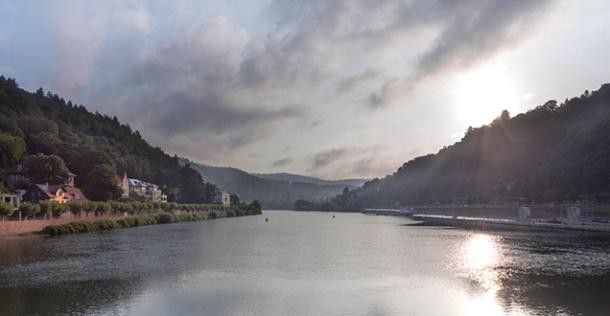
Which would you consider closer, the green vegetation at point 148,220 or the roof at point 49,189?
the green vegetation at point 148,220

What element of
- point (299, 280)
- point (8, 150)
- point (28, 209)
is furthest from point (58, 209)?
point (299, 280)

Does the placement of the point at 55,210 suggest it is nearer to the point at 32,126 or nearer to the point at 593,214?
the point at 32,126

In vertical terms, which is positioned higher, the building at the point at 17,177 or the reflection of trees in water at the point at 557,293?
the building at the point at 17,177

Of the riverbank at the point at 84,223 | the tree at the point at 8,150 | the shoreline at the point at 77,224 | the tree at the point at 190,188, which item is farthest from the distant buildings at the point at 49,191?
the tree at the point at 190,188

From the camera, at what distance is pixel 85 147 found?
406 ft

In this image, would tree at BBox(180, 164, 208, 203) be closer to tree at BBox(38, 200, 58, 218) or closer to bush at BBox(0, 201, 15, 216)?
tree at BBox(38, 200, 58, 218)

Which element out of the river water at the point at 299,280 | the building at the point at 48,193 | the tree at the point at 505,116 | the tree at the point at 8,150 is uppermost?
the tree at the point at 505,116

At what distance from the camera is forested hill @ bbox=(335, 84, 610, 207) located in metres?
103

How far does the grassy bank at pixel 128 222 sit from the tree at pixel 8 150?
20.1 metres

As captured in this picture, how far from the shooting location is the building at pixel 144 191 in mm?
143875

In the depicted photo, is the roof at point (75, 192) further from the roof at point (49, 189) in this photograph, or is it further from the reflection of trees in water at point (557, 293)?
the reflection of trees in water at point (557, 293)

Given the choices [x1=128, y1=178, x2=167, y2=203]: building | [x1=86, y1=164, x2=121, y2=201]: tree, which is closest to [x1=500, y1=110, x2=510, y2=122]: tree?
[x1=128, y1=178, x2=167, y2=203]: building

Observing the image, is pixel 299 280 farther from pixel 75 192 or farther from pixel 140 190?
pixel 140 190

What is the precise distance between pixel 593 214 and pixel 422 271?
6289cm
